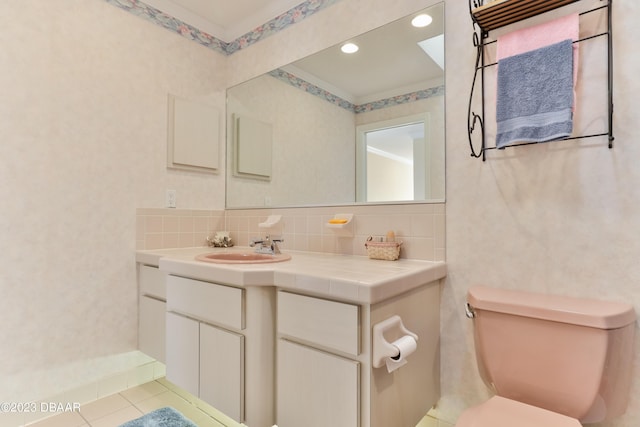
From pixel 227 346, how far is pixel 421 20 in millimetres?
1723

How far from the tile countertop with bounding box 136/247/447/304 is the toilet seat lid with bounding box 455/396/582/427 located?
0.44 meters

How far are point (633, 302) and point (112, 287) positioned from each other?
92.8 inches

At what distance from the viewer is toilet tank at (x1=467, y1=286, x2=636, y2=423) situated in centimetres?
100

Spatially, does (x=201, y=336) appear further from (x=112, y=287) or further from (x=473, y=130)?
(x=473, y=130)

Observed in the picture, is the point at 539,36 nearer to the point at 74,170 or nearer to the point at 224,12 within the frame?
the point at 224,12

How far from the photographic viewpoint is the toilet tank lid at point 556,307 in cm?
100

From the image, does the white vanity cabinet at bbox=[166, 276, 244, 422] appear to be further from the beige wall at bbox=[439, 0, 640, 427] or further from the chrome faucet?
the beige wall at bbox=[439, 0, 640, 427]

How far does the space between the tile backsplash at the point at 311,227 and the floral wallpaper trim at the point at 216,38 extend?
3.87ft

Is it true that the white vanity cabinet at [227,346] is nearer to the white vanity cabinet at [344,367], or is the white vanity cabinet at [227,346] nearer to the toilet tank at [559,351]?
the white vanity cabinet at [344,367]

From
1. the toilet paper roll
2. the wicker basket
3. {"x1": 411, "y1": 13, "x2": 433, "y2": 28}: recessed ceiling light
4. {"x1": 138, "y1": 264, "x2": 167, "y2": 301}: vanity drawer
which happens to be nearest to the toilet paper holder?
the toilet paper roll

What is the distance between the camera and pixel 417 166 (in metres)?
1.55

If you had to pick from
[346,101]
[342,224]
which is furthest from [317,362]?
[346,101]

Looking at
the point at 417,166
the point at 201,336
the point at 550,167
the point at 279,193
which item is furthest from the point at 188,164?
the point at 550,167

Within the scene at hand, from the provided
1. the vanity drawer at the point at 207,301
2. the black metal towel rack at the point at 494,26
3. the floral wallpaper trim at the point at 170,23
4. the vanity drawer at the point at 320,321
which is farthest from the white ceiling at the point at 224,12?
the vanity drawer at the point at 320,321
